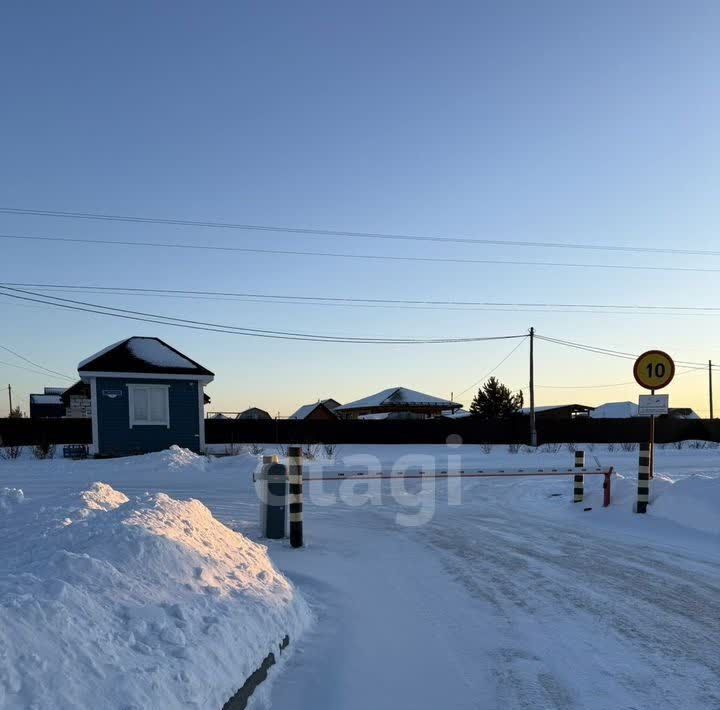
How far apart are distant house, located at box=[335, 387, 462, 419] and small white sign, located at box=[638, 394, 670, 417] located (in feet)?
145

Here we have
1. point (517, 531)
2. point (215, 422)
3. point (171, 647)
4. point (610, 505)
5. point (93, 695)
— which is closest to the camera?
point (93, 695)

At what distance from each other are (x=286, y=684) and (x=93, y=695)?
155cm

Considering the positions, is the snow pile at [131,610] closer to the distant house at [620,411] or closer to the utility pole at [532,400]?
the utility pole at [532,400]

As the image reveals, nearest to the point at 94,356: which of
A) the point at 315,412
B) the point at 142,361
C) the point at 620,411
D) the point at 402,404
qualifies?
the point at 142,361

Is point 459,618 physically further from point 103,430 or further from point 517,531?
point 103,430

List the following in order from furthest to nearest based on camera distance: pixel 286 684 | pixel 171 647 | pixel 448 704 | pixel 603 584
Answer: pixel 603 584 < pixel 286 684 < pixel 448 704 < pixel 171 647

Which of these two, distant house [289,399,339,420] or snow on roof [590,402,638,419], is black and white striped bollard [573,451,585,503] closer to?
distant house [289,399,339,420]

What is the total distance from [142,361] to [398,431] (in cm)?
1753

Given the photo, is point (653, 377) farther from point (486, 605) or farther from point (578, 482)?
point (486, 605)

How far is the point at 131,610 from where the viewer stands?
352 cm

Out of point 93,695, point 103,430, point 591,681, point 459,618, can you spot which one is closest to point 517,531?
point 459,618

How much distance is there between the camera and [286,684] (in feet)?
12.8

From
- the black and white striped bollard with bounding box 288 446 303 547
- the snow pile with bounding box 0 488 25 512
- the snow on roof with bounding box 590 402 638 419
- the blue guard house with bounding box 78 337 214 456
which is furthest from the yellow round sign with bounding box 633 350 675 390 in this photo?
the snow on roof with bounding box 590 402 638 419

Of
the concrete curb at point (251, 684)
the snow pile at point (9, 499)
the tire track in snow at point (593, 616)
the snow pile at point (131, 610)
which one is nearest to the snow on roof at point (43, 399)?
the snow pile at point (9, 499)
